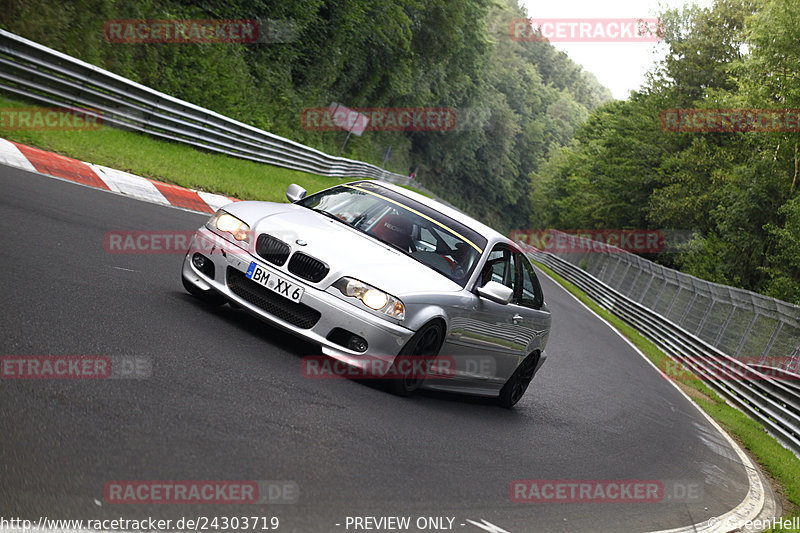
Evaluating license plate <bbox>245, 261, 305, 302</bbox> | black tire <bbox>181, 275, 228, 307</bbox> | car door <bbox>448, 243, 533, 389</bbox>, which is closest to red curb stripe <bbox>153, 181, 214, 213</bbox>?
black tire <bbox>181, 275, 228, 307</bbox>

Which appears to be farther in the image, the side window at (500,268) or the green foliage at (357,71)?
the green foliage at (357,71)

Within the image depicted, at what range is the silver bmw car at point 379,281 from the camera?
610 cm

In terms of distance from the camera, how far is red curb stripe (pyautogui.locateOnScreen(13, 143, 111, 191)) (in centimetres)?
1154

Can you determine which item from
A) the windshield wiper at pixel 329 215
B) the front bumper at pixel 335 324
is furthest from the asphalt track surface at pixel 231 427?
the windshield wiper at pixel 329 215

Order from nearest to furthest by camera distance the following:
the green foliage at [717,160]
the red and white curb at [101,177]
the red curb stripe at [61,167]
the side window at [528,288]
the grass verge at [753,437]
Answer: the side window at [528,288]
the grass verge at [753,437]
the red and white curb at [101,177]
the red curb stripe at [61,167]
the green foliage at [717,160]

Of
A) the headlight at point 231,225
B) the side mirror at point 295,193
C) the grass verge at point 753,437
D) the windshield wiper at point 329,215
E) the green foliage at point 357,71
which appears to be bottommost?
the grass verge at point 753,437

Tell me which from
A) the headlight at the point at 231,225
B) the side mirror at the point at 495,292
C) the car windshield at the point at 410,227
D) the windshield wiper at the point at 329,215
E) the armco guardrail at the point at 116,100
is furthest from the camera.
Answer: the armco guardrail at the point at 116,100

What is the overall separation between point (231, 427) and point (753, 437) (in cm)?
1062

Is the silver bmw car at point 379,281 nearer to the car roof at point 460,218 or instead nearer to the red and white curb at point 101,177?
the car roof at point 460,218

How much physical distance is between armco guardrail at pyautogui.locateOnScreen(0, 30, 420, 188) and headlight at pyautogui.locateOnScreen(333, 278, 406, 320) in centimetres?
935

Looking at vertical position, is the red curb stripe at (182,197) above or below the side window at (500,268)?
below

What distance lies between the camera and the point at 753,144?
40.0 meters

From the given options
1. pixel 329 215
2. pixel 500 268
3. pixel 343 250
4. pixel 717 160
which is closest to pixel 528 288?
pixel 500 268

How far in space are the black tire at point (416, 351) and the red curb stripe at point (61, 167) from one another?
276 inches
